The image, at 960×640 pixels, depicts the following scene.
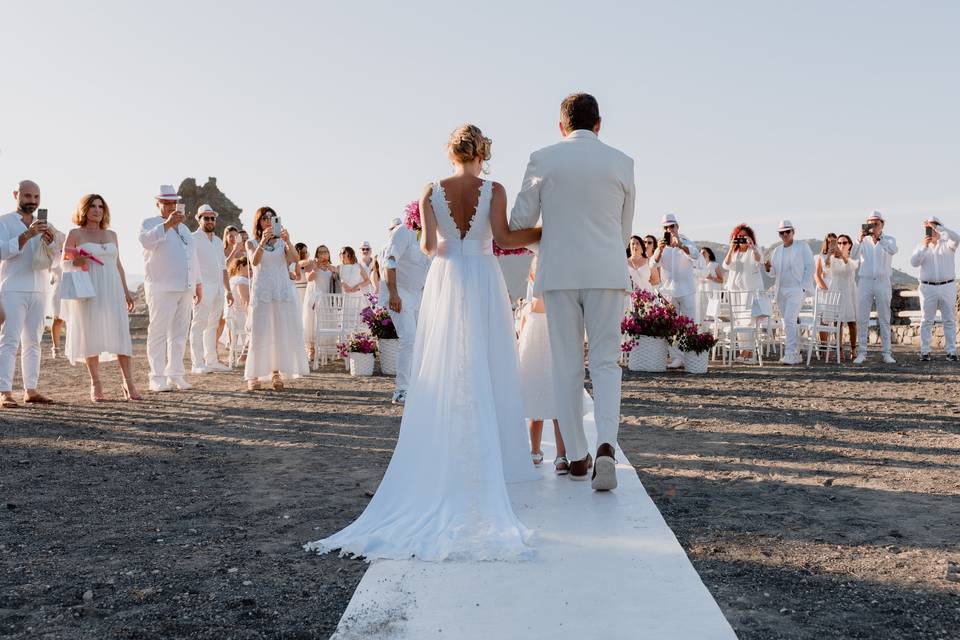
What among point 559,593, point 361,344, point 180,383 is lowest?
point 559,593

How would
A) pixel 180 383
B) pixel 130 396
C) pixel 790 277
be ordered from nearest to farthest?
pixel 130 396
pixel 180 383
pixel 790 277

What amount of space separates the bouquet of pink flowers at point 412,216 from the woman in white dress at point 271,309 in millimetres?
1772

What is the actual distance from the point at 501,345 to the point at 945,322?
12478 mm

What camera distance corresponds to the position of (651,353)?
1300cm

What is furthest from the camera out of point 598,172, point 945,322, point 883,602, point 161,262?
point 945,322

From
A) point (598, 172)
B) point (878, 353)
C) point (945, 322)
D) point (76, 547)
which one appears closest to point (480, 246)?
point (598, 172)

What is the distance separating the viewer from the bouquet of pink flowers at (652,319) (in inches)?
505

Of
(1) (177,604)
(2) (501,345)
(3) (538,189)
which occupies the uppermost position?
(3) (538,189)

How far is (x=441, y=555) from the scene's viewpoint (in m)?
3.83

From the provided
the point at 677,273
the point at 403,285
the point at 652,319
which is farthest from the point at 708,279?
the point at 403,285

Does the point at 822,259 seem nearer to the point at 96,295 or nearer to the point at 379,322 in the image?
the point at 379,322

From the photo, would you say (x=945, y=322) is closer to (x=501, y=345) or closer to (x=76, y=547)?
(x=501, y=345)

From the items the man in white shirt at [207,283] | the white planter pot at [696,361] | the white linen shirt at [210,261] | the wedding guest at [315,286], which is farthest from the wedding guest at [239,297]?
the white planter pot at [696,361]

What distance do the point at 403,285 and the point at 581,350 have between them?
16.0ft
